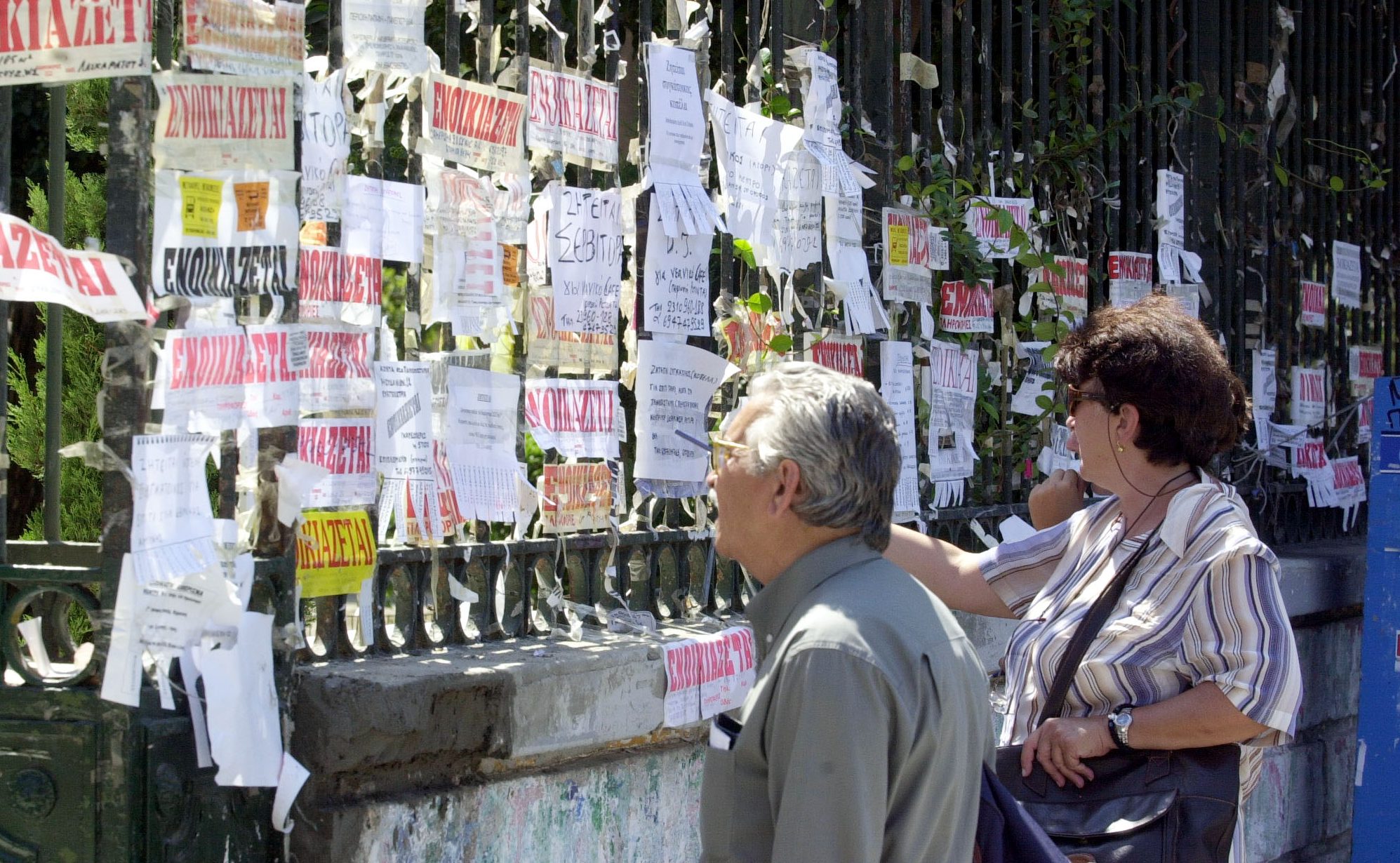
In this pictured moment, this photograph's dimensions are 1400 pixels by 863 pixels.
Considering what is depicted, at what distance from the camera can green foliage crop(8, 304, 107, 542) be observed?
14.4ft

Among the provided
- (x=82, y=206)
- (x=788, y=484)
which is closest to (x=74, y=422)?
(x=82, y=206)

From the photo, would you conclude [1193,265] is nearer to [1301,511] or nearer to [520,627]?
[1301,511]

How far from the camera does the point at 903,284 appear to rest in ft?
14.8

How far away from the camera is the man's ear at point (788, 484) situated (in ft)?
6.95

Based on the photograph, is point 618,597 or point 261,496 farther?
point 618,597

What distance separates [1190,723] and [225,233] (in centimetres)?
197

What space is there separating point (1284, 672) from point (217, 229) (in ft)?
6.92

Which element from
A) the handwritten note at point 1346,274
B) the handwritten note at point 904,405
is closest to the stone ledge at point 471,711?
the handwritten note at point 904,405

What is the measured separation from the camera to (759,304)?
12.8 feet

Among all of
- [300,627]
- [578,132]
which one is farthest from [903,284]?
A: [300,627]

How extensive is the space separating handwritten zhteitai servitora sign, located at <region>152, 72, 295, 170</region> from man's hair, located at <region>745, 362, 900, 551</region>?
114cm

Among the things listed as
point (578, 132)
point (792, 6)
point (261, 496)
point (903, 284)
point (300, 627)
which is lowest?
point (300, 627)

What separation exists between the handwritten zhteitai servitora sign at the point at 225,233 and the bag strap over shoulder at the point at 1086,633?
5.31ft

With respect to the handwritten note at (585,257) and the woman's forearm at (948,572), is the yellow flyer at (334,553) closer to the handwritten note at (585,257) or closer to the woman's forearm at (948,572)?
the handwritten note at (585,257)
